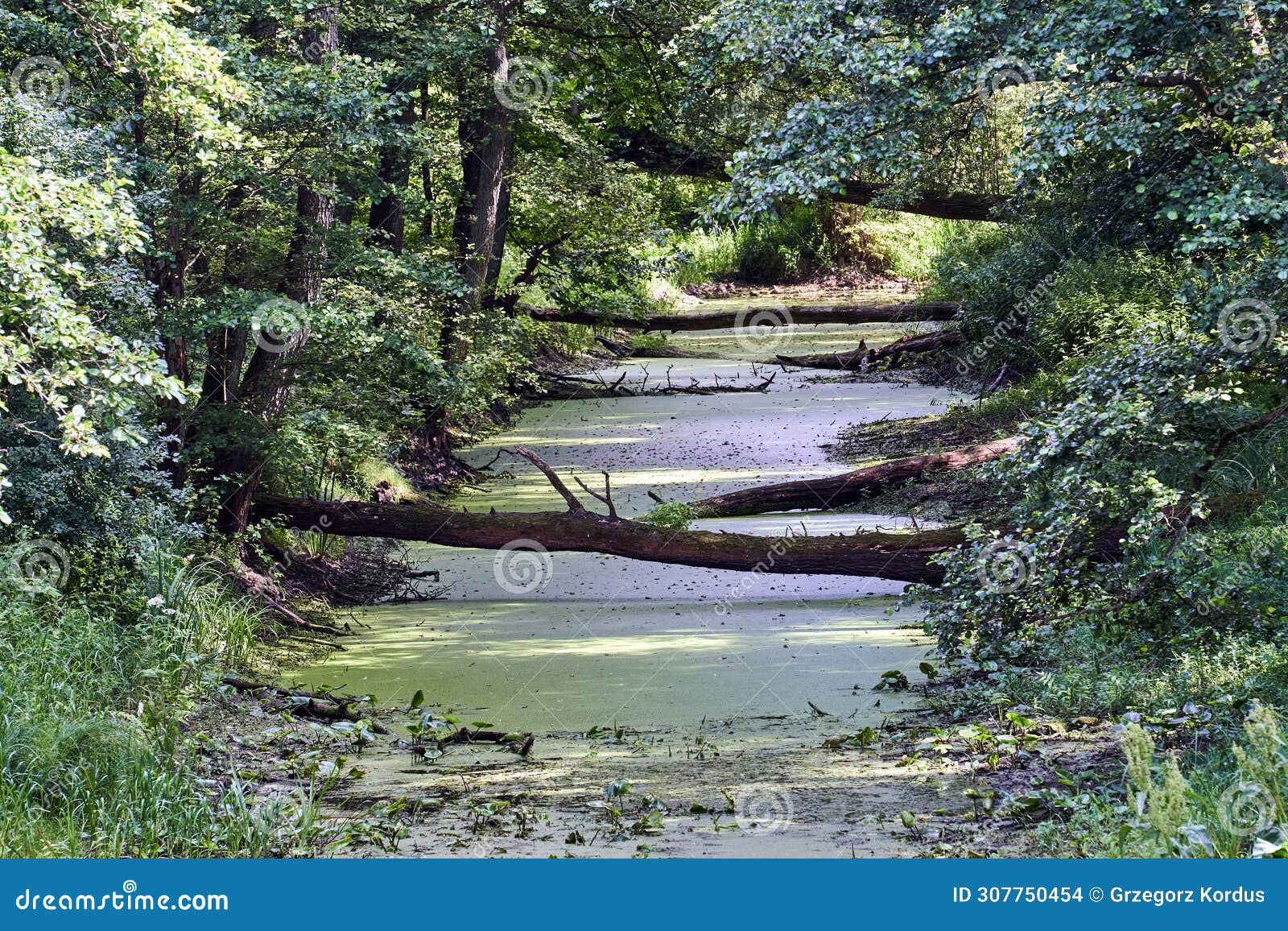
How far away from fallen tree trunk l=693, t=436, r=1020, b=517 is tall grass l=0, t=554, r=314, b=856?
4350 mm

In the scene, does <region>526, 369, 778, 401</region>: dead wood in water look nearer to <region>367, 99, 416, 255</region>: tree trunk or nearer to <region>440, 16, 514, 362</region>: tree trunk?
<region>440, 16, 514, 362</region>: tree trunk

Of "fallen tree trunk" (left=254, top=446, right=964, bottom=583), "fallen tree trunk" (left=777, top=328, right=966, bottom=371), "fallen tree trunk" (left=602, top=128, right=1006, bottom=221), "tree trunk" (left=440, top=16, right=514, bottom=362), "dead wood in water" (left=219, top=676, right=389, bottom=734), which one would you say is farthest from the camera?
"fallen tree trunk" (left=777, top=328, right=966, bottom=371)

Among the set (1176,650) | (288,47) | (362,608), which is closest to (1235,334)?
(1176,650)

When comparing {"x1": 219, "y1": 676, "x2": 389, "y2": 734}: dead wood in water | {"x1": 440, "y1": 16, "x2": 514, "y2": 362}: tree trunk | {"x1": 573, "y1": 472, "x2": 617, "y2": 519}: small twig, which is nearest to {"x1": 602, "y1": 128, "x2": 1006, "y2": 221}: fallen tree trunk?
{"x1": 440, "y1": 16, "x2": 514, "y2": 362}: tree trunk

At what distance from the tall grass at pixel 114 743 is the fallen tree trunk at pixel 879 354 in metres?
10.6

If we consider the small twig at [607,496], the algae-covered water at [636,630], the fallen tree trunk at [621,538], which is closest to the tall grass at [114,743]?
the algae-covered water at [636,630]

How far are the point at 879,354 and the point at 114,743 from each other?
13420 mm

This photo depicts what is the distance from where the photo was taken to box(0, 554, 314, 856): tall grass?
3.90m

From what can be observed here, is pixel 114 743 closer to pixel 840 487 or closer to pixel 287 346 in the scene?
pixel 287 346

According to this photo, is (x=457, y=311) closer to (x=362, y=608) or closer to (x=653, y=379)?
(x=362, y=608)

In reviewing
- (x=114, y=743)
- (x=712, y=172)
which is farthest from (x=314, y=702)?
(x=712, y=172)

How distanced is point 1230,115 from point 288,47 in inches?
236

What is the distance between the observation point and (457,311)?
1127cm

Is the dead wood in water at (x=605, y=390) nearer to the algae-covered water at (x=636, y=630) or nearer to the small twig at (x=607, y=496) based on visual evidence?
the algae-covered water at (x=636, y=630)
